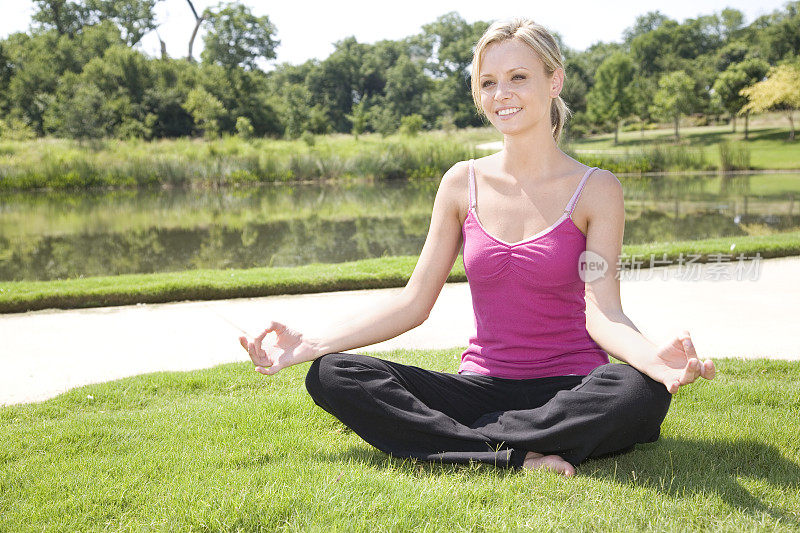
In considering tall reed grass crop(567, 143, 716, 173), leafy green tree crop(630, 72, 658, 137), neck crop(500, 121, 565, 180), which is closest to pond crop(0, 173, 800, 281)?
tall reed grass crop(567, 143, 716, 173)

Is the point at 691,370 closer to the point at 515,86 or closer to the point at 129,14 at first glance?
the point at 515,86

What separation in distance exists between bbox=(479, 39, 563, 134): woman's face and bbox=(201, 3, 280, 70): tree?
42.7 metres

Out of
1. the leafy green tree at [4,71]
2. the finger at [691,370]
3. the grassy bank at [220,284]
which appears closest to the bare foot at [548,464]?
the finger at [691,370]

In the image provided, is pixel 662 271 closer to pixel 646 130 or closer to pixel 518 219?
pixel 518 219

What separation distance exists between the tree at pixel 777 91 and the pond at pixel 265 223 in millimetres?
14184

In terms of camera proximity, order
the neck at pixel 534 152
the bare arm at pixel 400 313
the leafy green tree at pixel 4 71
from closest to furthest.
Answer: the bare arm at pixel 400 313 → the neck at pixel 534 152 → the leafy green tree at pixel 4 71

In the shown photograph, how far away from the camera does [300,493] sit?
2.16 meters

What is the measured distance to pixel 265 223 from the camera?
45.7ft

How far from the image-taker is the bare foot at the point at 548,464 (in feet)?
7.55

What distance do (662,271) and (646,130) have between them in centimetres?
4030

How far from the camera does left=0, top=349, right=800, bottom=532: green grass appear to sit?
6.61 feet

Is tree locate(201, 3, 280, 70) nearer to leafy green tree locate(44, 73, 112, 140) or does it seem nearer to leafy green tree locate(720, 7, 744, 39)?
leafy green tree locate(44, 73, 112, 140)

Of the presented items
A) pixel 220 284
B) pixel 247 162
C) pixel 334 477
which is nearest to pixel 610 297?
pixel 334 477

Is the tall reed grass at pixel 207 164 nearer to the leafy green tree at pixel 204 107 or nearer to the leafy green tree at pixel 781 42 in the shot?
the leafy green tree at pixel 204 107
